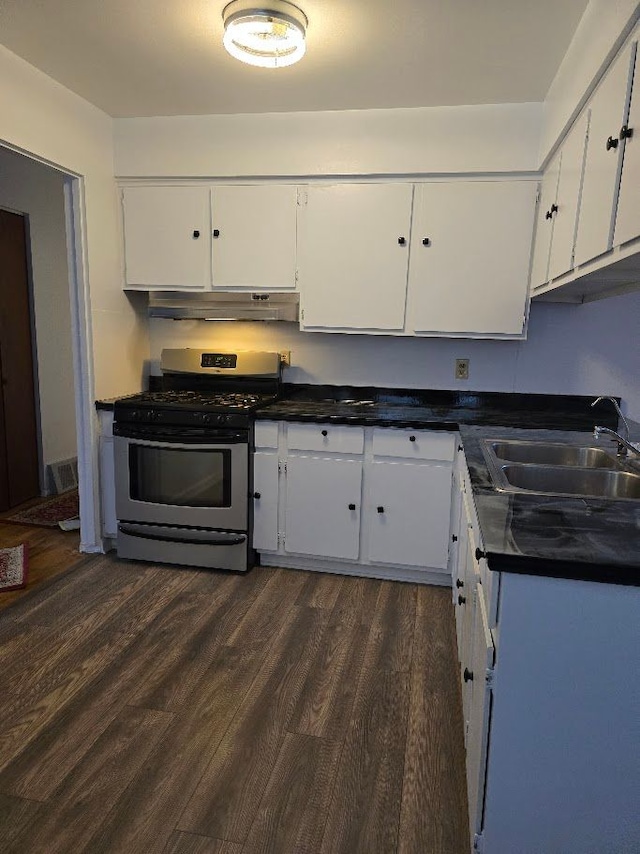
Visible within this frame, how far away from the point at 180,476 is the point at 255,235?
1.37 metres

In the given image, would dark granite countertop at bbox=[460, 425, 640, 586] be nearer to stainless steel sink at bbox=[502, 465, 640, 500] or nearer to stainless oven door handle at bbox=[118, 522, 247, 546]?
stainless steel sink at bbox=[502, 465, 640, 500]

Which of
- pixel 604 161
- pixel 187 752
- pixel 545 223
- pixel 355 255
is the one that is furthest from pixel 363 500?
pixel 604 161

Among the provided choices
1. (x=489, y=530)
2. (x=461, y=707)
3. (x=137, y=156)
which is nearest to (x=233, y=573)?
(x=461, y=707)

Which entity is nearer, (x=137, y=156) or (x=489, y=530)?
(x=489, y=530)

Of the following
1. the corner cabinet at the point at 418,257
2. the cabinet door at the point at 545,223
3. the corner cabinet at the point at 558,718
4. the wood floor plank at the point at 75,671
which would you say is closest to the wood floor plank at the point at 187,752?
the wood floor plank at the point at 75,671

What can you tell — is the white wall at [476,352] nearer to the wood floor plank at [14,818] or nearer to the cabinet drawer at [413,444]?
the cabinet drawer at [413,444]

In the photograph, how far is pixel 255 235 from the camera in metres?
3.03

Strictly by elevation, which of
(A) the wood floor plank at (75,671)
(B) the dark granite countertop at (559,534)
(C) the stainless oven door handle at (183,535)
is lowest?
(A) the wood floor plank at (75,671)

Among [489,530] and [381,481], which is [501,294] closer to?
[381,481]

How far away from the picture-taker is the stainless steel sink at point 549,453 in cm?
224

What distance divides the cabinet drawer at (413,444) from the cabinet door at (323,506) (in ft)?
0.55

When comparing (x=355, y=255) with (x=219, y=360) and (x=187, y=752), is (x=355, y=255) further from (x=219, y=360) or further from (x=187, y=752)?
(x=187, y=752)

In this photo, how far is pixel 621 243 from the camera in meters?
1.45

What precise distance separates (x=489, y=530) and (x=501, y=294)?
1866mm
